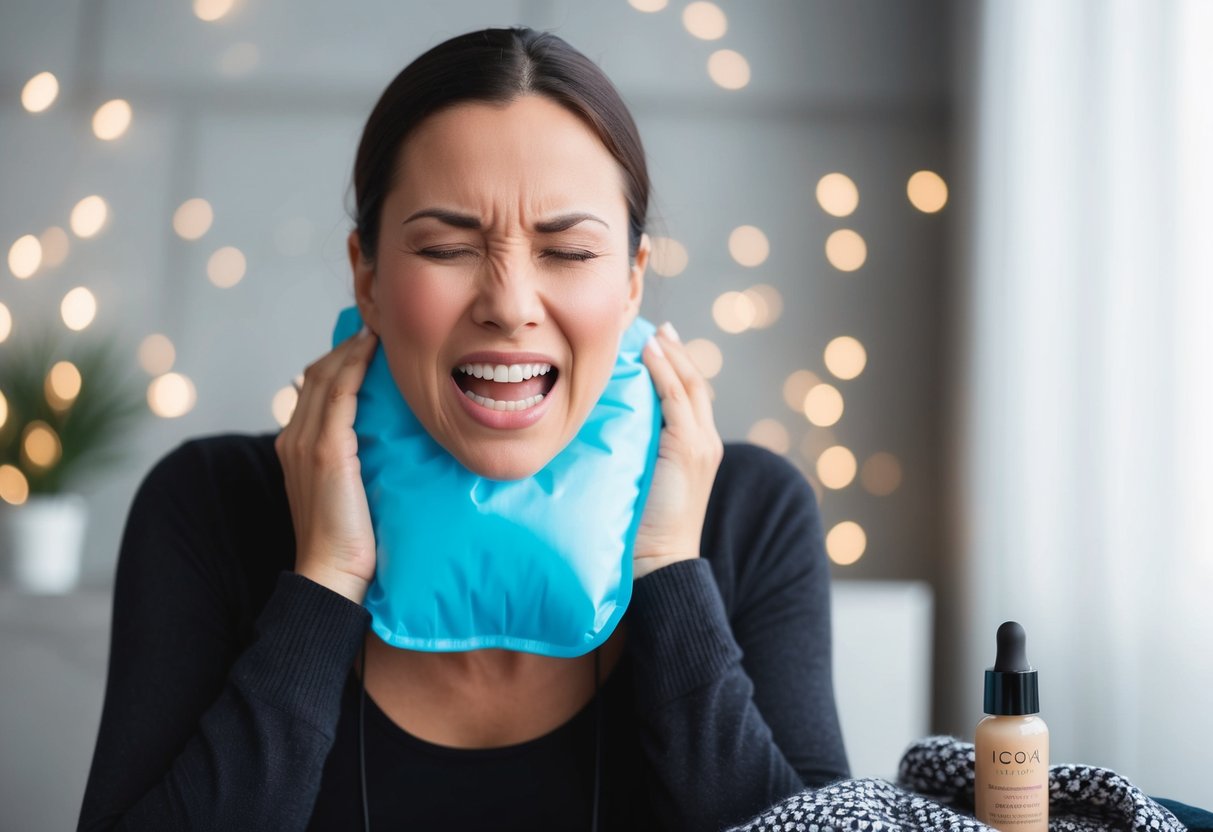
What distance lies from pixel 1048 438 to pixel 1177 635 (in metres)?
0.51

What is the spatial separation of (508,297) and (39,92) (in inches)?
85.8

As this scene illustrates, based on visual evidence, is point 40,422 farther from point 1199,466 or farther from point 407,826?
point 1199,466

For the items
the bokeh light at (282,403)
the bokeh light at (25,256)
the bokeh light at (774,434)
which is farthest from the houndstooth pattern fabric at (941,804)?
the bokeh light at (25,256)

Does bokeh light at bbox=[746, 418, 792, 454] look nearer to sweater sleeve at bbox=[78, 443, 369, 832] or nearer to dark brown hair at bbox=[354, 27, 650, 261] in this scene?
dark brown hair at bbox=[354, 27, 650, 261]

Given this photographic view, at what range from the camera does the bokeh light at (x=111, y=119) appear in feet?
8.87

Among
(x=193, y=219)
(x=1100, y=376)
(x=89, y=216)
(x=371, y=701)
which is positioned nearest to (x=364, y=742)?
(x=371, y=701)

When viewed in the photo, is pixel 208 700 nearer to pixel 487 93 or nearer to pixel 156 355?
pixel 487 93

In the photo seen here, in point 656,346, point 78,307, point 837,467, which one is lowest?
point 837,467

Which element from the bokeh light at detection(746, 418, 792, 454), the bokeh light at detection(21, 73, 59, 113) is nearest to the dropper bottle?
the bokeh light at detection(746, 418, 792, 454)

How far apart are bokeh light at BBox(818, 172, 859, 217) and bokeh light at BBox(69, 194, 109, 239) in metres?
1.70

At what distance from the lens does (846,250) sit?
269cm

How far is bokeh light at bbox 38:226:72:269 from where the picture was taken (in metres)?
2.68

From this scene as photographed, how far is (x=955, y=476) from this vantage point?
2545 mm

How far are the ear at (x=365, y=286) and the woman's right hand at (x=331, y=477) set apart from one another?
24 mm
